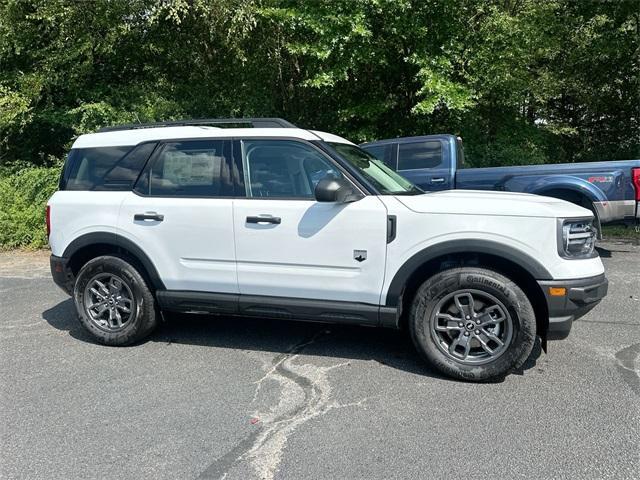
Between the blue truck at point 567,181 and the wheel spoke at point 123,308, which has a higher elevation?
the blue truck at point 567,181

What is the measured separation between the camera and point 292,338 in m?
4.75

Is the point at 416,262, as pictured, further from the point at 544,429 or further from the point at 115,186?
the point at 115,186

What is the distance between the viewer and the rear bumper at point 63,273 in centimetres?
476

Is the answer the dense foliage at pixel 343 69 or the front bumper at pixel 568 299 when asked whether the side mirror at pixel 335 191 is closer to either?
the front bumper at pixel 568 299

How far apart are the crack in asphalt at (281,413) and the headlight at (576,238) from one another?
68.7 inches

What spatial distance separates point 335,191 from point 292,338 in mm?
1667

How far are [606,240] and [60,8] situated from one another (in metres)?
12.3

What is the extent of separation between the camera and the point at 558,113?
14805 millimetres

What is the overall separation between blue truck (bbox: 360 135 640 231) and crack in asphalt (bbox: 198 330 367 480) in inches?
182

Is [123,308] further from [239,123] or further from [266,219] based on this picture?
[239,123]

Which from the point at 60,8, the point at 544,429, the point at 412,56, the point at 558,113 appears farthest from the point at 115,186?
the point at 558,113

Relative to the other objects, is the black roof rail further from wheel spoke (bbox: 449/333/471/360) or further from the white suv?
wheel spoke (bbox: 449/333/471/360)

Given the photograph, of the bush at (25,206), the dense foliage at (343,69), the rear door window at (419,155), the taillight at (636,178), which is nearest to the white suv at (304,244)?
the rear door window at (419,155)

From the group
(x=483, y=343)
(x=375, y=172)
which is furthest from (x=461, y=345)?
(x=375, y=172)
